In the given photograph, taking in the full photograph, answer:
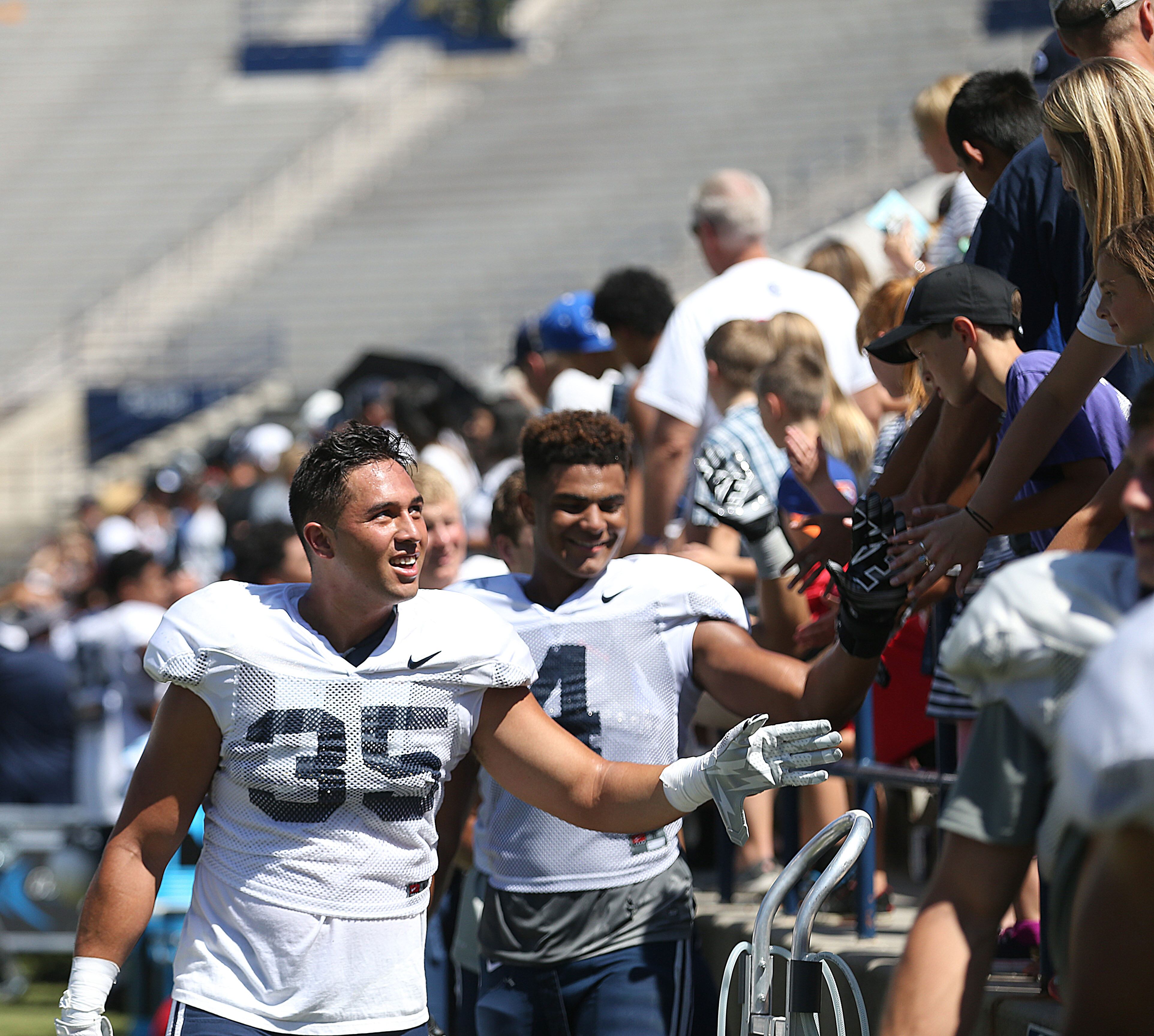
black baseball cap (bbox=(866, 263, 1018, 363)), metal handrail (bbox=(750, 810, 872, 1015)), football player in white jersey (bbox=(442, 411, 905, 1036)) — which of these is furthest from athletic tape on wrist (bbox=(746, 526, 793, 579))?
metal handrail (bbox=(750, 810, 872, 1015))

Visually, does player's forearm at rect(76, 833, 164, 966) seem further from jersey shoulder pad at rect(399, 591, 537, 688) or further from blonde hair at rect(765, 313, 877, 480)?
blonde hair at rect(765, 313, 877, 480)

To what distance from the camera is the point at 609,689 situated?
390 centimetres

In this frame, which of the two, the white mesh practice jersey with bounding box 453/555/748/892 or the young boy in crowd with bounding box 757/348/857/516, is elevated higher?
the young boy in crowd with bounding box 757/348/857/516

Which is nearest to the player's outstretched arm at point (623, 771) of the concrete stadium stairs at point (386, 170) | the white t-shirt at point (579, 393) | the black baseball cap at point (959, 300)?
the black baseball cap at point (959, 300)

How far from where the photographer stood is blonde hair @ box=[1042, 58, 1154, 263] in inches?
130

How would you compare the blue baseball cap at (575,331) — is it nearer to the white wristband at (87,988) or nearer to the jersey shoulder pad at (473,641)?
the jersey shoulder pad at (473,641)

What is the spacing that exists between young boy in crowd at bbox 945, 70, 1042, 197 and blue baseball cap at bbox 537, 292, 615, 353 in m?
2.78

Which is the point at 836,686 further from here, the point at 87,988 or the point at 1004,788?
the point at 87,988

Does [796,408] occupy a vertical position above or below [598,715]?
above

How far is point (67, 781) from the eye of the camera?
32.2 ft

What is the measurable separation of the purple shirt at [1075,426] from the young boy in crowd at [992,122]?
798 millimetres

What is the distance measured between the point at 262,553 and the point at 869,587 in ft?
10.4

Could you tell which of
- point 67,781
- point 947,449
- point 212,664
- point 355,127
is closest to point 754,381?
point 947,449

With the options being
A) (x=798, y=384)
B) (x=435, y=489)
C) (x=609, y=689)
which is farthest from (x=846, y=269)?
(x=609, y=689)
